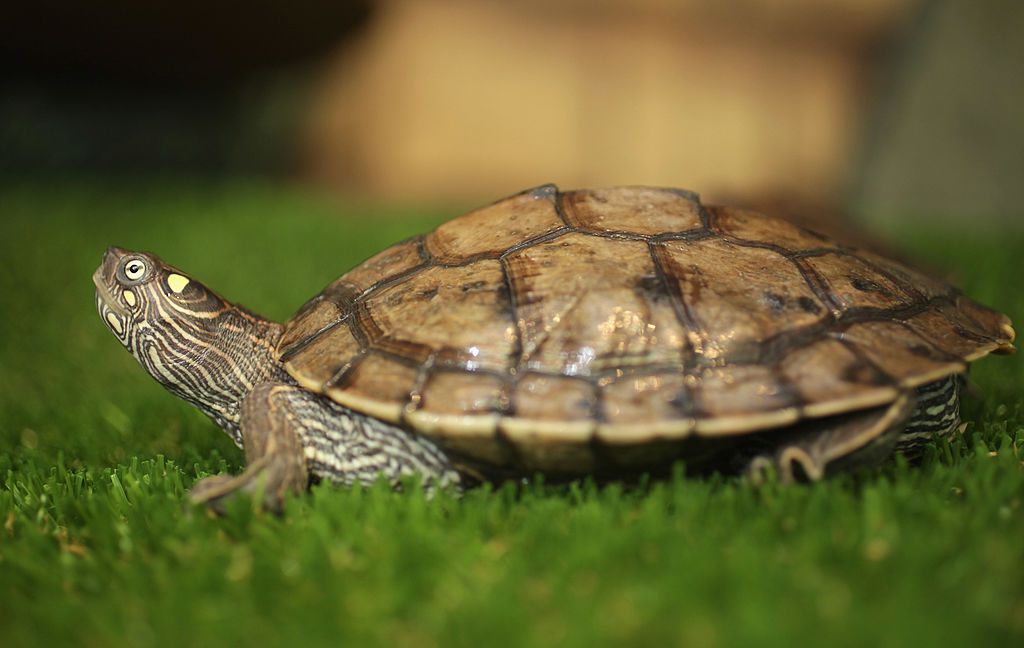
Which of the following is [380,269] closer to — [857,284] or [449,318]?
[449,318]

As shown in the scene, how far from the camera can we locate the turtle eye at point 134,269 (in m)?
2.64

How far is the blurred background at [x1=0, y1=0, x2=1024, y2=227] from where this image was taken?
8.70 m

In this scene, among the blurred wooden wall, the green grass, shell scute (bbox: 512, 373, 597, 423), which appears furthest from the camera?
the blurred wooden wall

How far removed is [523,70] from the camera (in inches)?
380

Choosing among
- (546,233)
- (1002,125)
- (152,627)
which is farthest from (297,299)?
(1002,125)

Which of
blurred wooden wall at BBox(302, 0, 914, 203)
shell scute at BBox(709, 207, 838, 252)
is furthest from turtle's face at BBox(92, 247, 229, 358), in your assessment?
blurred wooden wall at BBox(302, 0, 914, 203)

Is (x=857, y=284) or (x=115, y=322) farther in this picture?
(x=115, y=322)

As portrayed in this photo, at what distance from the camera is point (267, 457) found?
7.41 ft

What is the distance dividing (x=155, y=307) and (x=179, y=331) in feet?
0.36

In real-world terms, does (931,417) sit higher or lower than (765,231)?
lower

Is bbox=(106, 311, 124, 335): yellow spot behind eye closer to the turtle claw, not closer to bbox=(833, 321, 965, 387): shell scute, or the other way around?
the turtle claw

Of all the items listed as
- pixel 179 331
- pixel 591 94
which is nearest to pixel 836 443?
pixel 179 331

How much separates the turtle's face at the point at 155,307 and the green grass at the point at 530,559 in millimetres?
406

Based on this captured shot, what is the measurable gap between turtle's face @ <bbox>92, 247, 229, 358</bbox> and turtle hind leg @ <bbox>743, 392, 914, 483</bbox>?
1816 mm
